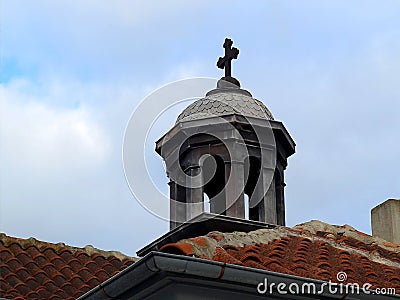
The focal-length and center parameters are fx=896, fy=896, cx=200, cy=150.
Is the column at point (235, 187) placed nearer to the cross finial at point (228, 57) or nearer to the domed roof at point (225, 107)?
the domed roof at point (225, 107)

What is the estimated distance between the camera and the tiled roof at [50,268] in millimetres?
9523

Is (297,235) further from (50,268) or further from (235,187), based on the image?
(50,268)

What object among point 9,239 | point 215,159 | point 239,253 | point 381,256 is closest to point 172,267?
point 239,253

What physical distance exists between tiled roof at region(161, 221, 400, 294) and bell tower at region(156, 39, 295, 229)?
5.13 ft

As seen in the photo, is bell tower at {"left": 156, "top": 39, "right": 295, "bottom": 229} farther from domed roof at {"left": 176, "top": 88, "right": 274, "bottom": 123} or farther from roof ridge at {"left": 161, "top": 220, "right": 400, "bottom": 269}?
roof ridge at {"left": 161, "top": 220, "right": 400, "bottom": 269}

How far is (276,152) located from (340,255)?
3623 mm

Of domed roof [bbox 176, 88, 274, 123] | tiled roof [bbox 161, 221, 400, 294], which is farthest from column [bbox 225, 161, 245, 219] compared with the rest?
tiled roof [bbox 161, 221, 400, 294]

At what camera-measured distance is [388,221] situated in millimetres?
12633

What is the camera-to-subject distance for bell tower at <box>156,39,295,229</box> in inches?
456

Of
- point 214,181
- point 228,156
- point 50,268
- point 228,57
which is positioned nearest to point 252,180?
point 214,181

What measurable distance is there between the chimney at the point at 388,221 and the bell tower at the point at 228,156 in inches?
60.1

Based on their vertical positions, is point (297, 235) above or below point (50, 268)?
above

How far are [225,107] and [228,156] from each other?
2.14ft

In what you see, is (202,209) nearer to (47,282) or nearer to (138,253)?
(138,253)
